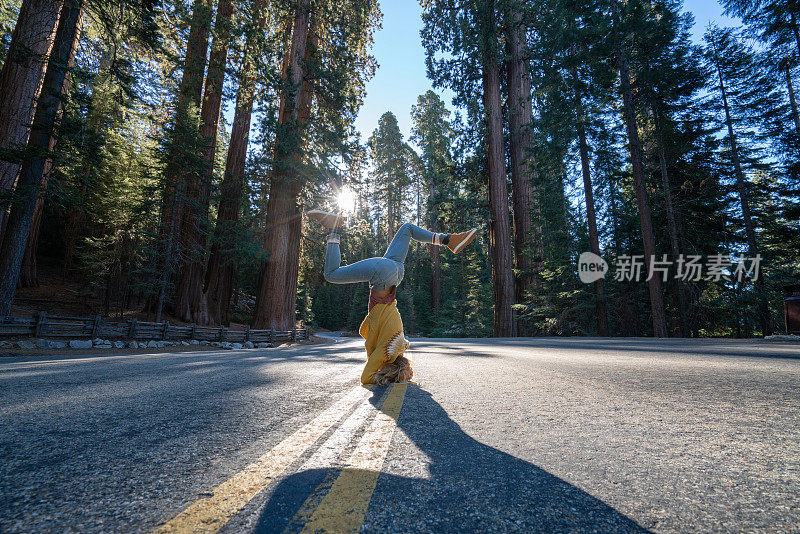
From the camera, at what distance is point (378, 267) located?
3.59 meters

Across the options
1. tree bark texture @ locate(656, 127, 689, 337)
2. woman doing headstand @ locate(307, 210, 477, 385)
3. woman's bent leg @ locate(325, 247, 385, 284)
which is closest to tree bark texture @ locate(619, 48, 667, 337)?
tree bark texture @ locate(656, 127, 689, 337)

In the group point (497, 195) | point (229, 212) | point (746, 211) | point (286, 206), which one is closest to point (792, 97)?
point (746, 211)

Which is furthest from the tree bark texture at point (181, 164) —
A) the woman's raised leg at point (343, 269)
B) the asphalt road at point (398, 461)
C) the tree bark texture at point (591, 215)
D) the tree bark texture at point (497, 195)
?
the tree bark texture at point (591, 215)

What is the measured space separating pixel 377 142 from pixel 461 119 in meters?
27.2

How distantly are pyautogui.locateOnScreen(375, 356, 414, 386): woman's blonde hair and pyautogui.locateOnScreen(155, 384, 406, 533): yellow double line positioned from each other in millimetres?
1474

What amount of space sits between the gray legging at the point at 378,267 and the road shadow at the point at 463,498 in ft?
7.40

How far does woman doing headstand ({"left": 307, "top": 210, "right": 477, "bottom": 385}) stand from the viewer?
3.31 m

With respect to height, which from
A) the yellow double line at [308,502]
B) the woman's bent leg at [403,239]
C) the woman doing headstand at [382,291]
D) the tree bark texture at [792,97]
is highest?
the tree bark texture at [792,97]

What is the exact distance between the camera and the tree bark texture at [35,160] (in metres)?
8.59

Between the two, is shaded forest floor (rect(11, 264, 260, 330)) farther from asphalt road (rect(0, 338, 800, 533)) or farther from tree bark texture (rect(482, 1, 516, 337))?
asphalt road (rect(0, 338, 800, 533))

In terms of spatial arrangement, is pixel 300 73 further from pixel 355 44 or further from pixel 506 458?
pixel 506 458

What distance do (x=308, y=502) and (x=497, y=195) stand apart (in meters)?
17.7

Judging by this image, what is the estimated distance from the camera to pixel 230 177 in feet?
59.0

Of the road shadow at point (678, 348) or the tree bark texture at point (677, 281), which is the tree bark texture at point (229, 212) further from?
the tree bark texture at point (677, 281)
